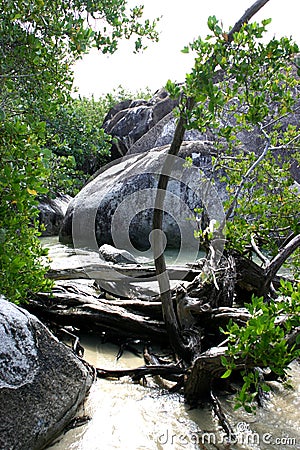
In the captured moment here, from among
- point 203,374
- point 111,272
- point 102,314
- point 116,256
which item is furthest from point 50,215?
point 203,374

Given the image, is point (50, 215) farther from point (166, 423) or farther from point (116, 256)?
point (166, 423)

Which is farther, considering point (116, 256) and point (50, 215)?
point (50, 215)

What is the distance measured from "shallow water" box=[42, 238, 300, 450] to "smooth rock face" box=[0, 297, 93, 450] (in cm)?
15

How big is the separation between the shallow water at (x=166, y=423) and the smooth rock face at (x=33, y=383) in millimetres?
150

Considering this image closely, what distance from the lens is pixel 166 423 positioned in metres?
2.56

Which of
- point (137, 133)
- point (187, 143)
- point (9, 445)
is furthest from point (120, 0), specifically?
point (137, 133)

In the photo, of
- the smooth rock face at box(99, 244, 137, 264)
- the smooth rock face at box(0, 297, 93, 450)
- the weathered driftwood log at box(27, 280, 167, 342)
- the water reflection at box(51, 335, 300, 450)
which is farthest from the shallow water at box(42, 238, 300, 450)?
the smooth rock face at box(99, 244, 137, 264)

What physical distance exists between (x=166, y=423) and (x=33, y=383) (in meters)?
0.89

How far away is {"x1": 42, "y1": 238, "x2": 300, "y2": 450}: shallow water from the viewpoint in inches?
92.4

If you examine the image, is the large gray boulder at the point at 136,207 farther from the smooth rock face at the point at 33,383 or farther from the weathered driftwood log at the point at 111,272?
the smooth rock face at the point at 33,383

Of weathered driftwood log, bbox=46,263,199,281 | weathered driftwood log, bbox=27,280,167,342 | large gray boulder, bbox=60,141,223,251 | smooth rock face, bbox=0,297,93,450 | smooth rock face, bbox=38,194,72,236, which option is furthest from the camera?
smooth rock face, bbox=38,194,72,236

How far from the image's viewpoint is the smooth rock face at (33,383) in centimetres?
216

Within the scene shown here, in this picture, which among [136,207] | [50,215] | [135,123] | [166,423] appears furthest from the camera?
[135,123]

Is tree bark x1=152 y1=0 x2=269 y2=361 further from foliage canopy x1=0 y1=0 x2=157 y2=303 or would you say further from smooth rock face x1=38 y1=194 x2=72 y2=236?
smooth rock face x1=38 y1=194 x2=72 y2=236
